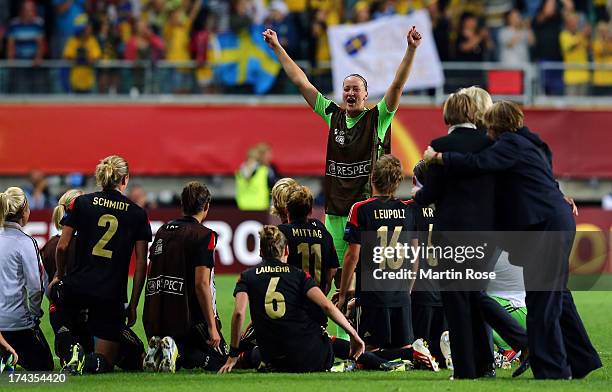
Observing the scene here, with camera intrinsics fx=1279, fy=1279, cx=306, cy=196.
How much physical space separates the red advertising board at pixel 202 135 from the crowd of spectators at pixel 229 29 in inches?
21.4

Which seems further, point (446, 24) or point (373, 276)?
point (446, 24)

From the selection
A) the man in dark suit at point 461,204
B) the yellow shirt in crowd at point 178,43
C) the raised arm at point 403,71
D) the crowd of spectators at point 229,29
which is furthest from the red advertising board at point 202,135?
the man in dark suit at point 461,204

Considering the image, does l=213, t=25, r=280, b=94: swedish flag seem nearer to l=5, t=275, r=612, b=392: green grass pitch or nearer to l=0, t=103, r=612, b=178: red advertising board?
l=0, t=103, r=612, b=178: red advertising board

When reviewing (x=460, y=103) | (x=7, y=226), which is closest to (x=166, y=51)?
(x=7, y=226)

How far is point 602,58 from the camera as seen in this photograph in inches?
968

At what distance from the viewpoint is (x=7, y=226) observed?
10656 mm

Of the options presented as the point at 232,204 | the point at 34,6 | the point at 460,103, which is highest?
the point at 34,6

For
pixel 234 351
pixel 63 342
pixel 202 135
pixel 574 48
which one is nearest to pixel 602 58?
pixel 574 48

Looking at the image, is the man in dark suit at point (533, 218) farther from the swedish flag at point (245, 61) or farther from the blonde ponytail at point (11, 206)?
the swedish flag at point (245, 61)

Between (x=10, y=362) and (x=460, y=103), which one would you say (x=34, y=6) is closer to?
(x=10, y=362)

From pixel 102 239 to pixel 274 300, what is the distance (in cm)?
157

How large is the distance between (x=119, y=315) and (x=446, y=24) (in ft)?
48.1

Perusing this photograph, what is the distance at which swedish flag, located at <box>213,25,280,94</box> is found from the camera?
23.4 meters

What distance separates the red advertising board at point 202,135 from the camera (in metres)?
23.4
